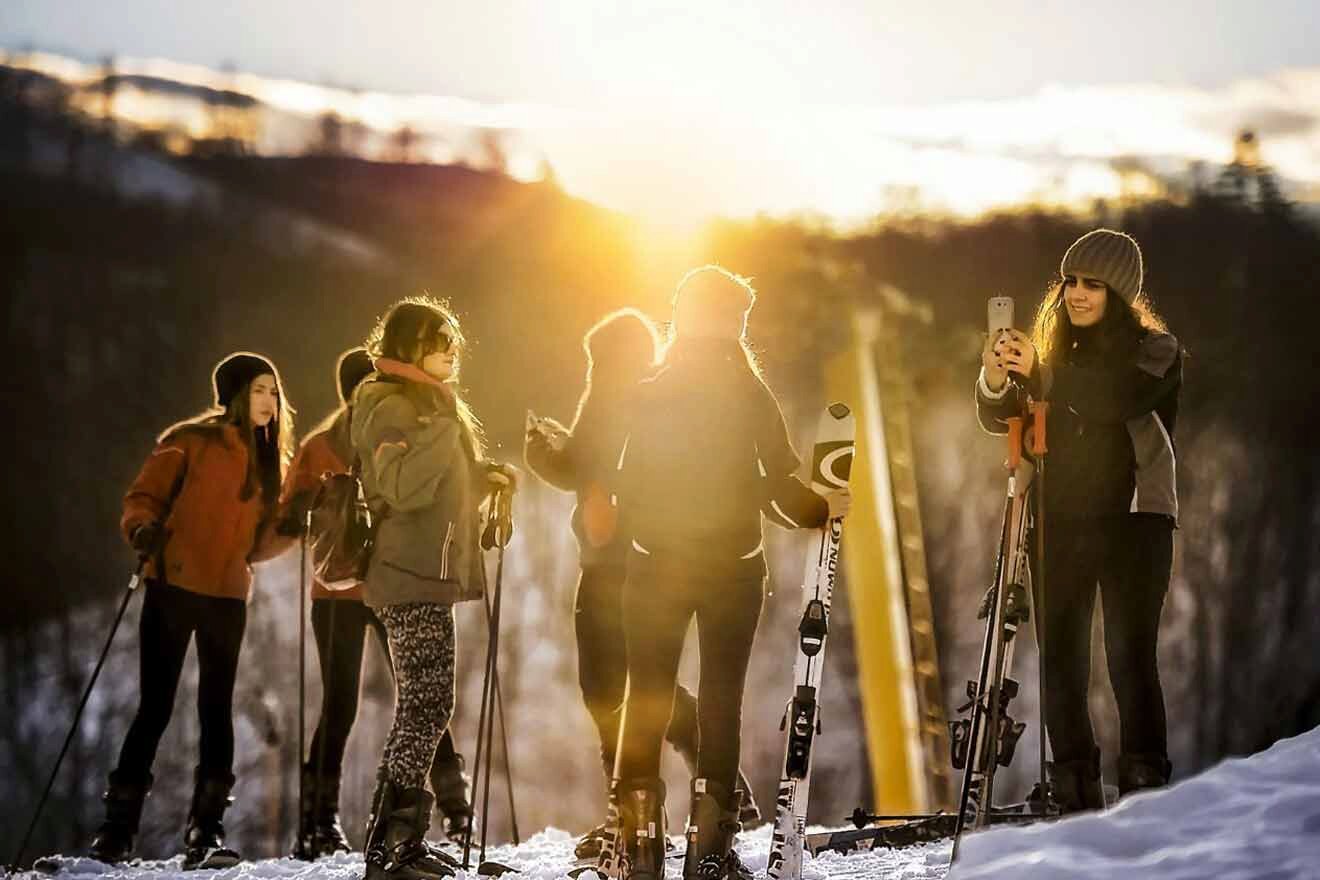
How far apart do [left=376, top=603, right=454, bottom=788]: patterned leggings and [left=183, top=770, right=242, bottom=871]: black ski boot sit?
1.51 metres

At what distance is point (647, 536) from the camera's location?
5383mm

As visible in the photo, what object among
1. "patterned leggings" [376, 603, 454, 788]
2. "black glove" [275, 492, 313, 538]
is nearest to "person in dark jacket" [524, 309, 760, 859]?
"patterned leggings" [376, 603, 454, 788]

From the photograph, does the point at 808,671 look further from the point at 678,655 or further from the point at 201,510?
the point at 201,510

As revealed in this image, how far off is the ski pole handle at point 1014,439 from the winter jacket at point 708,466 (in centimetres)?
81

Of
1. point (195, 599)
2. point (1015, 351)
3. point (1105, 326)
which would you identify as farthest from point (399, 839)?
point (1105, 326)

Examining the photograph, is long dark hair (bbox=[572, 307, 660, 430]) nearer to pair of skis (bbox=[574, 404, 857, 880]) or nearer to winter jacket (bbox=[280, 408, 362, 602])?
pair of skis (bbox=[574, 404, 857, 880])

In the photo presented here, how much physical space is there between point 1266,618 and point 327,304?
43.5 ft

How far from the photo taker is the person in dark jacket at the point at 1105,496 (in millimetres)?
5766

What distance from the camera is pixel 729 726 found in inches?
210

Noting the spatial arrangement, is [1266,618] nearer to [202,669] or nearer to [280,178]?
[280,178]

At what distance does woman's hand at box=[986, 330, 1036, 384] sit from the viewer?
5.61 metres

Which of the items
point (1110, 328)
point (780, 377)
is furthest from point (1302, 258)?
point (1110, 328)

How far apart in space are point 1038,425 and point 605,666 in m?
1.96

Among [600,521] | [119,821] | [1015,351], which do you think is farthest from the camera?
[119,821]
